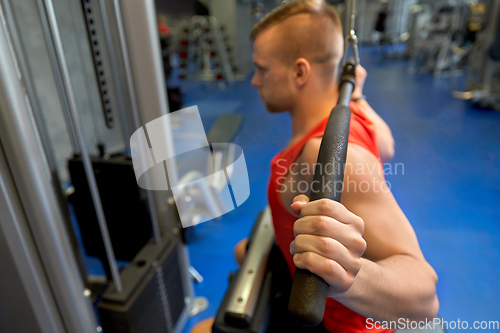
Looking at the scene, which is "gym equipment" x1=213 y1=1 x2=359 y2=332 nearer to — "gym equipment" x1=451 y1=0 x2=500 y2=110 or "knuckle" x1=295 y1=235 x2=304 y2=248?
"knuckle" x1=295 y1=235 x2=304 y2=248

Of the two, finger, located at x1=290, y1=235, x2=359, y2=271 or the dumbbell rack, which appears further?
the dumbbell rack

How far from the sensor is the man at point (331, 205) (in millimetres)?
344

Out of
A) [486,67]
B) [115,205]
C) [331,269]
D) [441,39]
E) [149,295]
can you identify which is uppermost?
[331,269]

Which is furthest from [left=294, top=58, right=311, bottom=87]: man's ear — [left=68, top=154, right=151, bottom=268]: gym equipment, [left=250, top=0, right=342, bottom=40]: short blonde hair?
[left=68, top=154, right=151, bottom=268]: gym equipment

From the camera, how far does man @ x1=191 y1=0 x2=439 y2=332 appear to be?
1.13 feet

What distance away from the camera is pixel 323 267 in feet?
1.05

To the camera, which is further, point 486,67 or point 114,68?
point 486,67

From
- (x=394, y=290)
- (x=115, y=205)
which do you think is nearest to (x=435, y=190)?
(x=394, y=290)

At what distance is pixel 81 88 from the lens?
2.10 meters

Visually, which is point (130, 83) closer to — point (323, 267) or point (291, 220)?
point (291, 220)

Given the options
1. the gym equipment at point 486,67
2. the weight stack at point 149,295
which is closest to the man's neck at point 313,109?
the weight stack at point 149,295

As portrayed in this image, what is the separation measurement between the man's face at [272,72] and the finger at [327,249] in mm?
396

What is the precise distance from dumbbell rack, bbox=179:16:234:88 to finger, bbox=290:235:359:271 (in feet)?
18.6

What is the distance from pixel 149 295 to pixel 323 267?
0.86 meters
